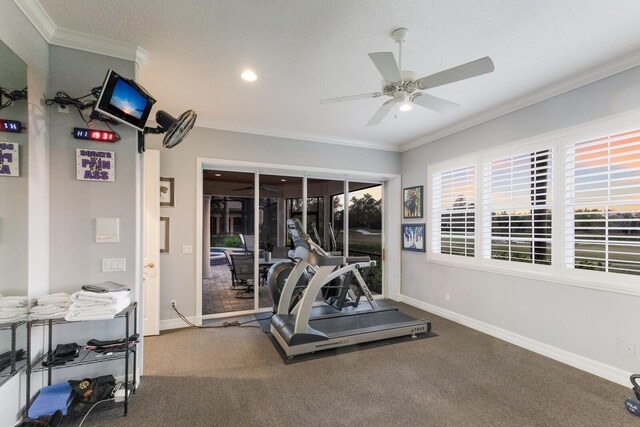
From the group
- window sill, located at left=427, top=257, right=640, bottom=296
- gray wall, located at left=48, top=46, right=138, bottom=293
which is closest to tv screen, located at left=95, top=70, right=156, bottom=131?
gray wall, located at left=48, top=46, right=138, bottom=293

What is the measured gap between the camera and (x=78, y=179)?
2.39m

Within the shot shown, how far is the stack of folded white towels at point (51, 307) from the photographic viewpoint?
2.02m

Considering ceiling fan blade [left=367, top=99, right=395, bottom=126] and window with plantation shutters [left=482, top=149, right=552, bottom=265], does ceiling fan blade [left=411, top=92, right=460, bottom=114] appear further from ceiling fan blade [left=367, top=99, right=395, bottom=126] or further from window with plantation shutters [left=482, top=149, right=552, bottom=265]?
window with plantation shutters [left=482, top=149, right=552, bottom=265]

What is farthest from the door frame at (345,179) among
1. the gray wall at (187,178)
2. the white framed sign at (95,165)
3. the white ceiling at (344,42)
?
the white framed sign at (95,165)

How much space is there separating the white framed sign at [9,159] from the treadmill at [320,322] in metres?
2.53

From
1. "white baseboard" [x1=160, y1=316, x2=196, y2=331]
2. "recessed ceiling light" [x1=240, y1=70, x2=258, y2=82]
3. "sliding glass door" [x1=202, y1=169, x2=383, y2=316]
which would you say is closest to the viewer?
"recessed ceiling light" [x1=240, y1=70, x2=258, y2=82]

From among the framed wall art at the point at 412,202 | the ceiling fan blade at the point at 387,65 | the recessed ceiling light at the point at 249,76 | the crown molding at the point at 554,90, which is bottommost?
the framed wall art at the point at 412,202

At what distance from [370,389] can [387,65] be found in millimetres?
2645

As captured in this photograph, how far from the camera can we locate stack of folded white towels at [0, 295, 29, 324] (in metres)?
1.93

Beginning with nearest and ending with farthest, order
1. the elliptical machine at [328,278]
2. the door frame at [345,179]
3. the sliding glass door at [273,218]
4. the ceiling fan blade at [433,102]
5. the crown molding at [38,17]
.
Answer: the crown molding at [38,17] → the ceiling fan blade at [433,102] → the elliptical machine at [328,278] → the door frame at [345,179] → the sliding glass door at [273,218]

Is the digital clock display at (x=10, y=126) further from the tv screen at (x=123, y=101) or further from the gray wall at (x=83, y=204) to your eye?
the tv screen at (x=123, y=101)

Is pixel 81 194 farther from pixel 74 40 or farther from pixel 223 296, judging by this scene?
pixel 223 296

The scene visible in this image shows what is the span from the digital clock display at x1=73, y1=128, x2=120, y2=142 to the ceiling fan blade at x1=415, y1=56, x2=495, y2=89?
100 inches

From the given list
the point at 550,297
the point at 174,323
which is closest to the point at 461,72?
the point at 550,297
